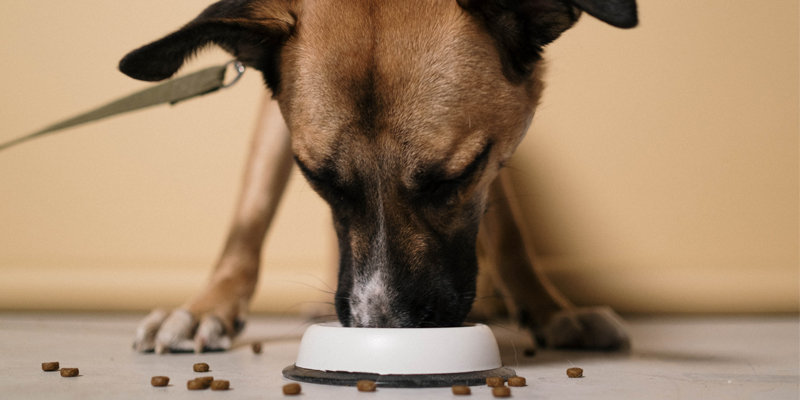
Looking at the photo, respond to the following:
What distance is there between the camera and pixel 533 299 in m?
2.77

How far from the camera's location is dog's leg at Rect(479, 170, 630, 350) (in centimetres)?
247

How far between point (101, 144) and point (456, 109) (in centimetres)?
348

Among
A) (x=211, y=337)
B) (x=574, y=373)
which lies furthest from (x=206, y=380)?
(x=574, y=373)

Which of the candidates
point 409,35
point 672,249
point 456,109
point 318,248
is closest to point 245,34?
point 409,35

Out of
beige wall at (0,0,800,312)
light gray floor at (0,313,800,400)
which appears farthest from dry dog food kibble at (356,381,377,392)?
beige wall at (0,0,800,312)

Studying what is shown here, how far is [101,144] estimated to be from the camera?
4531 millimetres

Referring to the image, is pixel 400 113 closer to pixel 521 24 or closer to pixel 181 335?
pixel 521 24

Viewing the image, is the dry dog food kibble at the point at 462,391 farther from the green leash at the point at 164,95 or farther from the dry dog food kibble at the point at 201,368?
the green leash at the point at 164,95

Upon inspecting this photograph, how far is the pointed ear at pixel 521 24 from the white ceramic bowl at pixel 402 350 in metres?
0.89

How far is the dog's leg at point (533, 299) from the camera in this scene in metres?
2.47

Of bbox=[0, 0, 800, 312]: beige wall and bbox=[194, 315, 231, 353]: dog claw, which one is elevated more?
bbox=[0, 0, 800, 312]: beige wall

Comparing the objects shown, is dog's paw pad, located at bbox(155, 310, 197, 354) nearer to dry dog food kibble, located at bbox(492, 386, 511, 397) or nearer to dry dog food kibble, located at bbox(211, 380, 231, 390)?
dry dog food kibble, located at bbox(211, 380, 231, 390)

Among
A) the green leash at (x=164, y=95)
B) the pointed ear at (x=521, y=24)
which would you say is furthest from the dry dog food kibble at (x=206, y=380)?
the pointed ear at (x=521, y=24)

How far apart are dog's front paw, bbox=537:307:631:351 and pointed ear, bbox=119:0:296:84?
4.69 ft
